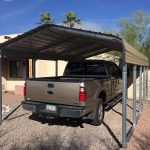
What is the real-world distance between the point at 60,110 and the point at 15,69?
45.1 feet

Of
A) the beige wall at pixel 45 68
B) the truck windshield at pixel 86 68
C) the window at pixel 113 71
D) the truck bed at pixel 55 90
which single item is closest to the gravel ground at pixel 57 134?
the truck bed at pixel 55 90

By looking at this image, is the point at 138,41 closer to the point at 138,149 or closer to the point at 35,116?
the point at 35,116

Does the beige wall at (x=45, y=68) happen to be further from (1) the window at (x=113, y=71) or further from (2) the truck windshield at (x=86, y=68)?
(2) the truck windshield at (x=86, y=68)

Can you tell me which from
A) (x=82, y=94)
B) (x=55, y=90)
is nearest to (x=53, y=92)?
(x=55, y=90)

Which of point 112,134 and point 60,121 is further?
point 60,121

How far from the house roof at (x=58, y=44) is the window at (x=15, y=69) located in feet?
26.9

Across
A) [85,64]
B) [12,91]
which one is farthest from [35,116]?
[12,91]

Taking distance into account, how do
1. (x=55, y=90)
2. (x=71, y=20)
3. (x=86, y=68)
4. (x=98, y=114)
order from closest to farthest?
(x=55, y=90) → (x=98, y=114) → (x=86, y=68) → (x=71, y=20)

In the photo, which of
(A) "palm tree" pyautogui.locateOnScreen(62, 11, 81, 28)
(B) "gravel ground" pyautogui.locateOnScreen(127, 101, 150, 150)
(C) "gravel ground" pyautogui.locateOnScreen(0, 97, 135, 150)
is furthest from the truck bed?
(A) "palm tree" pyautogui.locateOnScreen(62, 11, 81, 28)

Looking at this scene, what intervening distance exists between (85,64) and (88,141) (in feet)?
13.2

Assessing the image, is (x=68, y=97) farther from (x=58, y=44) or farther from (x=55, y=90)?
(x=58, y=44)

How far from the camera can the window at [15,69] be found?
20.7 metres

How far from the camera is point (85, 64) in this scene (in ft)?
34.4

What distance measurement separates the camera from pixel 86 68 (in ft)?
34.4
